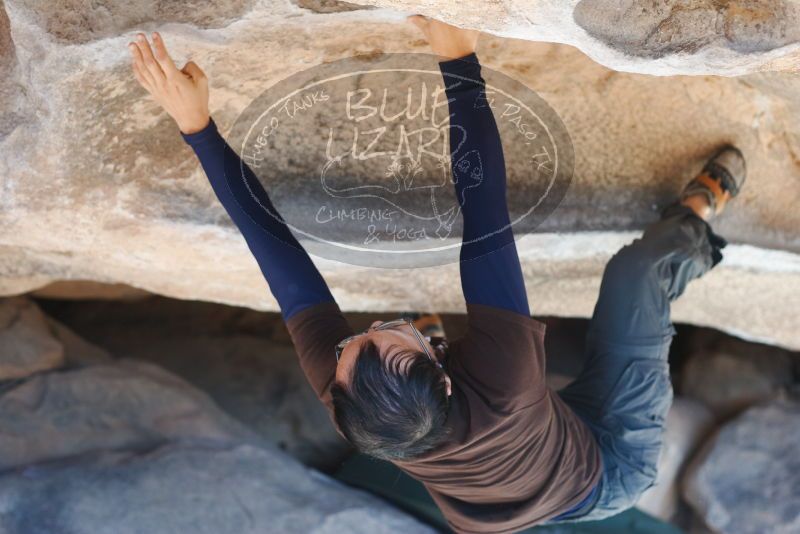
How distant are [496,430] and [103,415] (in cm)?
99

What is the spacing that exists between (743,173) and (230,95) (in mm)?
801

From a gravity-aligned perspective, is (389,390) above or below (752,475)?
above

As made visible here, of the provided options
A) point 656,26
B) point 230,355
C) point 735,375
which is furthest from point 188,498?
point 735,375

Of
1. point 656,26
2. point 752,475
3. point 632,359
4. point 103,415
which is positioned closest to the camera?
point 656,26

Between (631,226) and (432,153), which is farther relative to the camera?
(631,226)

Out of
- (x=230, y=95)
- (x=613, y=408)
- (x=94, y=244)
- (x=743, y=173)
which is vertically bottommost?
(x=613, y=408)

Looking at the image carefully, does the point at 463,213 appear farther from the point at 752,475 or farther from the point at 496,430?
the point at 752,475

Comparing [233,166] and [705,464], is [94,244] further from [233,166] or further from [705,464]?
[705,464]

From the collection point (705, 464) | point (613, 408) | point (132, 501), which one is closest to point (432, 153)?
point (613, 408)

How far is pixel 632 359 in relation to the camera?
3.92 feet

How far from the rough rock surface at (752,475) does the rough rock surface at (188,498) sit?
642 millimetres

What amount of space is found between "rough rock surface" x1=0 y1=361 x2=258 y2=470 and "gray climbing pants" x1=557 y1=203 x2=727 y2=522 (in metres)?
0.80

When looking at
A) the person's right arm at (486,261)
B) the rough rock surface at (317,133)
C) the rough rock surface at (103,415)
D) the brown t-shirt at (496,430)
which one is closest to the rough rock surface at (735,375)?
the rough rock surface at (317,133)

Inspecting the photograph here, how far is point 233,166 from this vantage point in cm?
94
